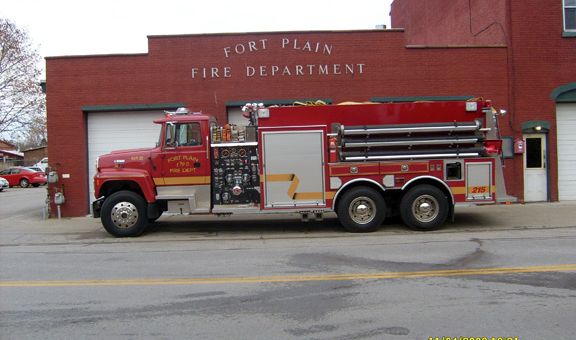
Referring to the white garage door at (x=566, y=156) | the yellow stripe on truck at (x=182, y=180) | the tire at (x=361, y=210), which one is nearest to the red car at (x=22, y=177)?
the yellow stripe on truck at (x=182, y=180)

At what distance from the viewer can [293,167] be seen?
430 inches

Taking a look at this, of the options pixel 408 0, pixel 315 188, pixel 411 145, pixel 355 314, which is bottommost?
pixel 355 314

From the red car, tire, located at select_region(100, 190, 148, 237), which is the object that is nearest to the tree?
the red car

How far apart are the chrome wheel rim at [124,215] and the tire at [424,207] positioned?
19.8 feet

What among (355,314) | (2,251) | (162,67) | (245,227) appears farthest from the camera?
(162,67)

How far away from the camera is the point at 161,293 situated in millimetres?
6238

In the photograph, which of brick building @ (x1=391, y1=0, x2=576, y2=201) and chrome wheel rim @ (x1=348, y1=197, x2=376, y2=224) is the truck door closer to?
chrome wheel rim @ (x1=348, y1=197, x2=376, y2=224)

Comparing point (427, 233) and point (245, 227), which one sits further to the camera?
point (245, 227)

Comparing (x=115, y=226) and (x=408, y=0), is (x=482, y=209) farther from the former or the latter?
(x=408, y=0)

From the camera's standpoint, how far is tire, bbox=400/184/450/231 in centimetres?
1093

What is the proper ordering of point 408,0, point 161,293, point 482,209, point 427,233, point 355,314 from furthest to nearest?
point 408,0, point 482,209, point 427,233, point 161,293, point 355,314

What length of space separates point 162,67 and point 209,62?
149 cm

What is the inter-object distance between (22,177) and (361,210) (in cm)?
3371

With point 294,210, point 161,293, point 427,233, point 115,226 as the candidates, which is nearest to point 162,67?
point 115,226
